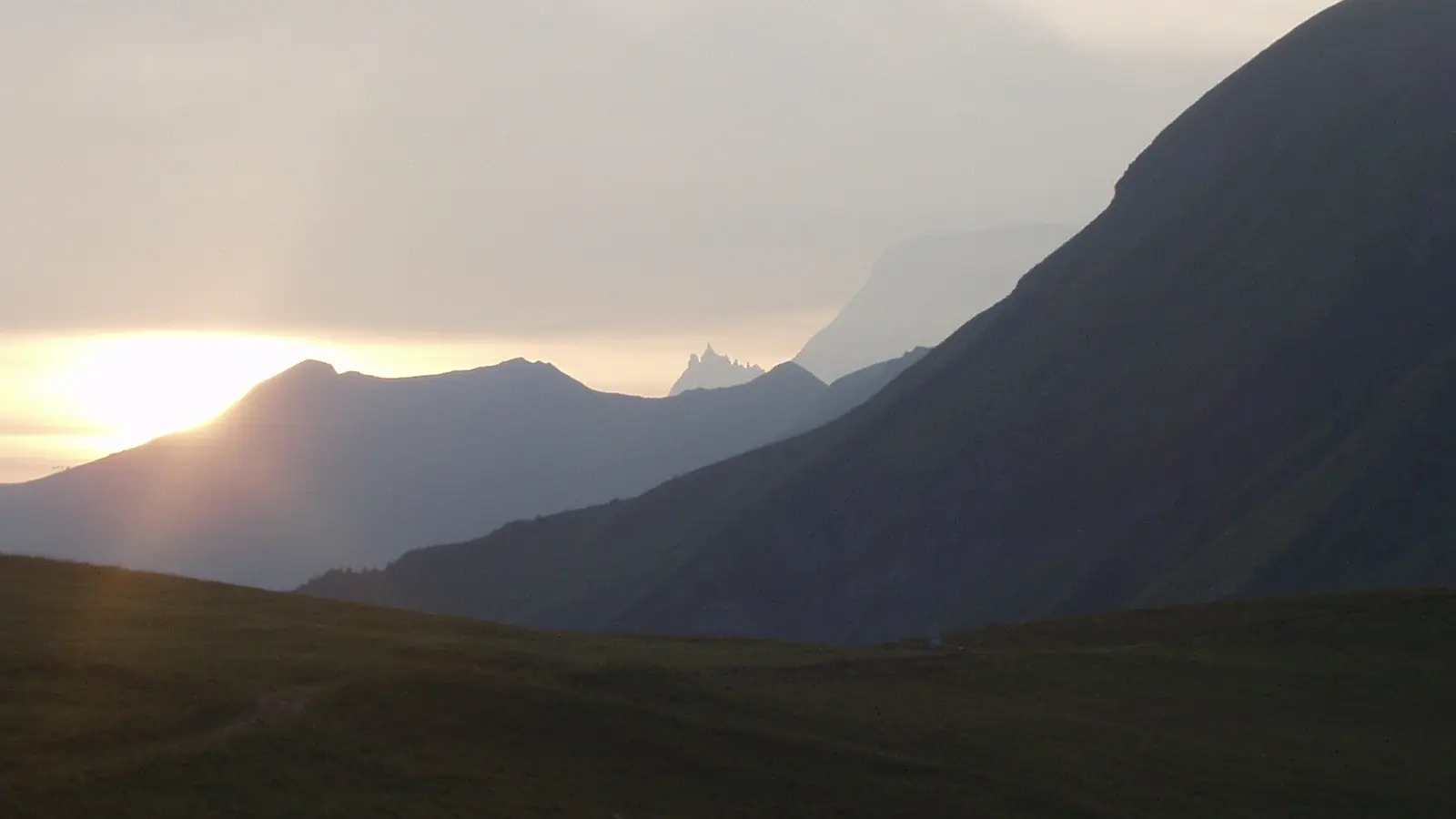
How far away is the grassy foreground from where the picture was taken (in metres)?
46.3

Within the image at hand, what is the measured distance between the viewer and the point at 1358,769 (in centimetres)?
5831

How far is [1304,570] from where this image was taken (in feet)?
619

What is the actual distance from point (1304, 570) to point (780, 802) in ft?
510

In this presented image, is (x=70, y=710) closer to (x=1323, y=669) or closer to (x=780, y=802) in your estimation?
(x=780, y=802)

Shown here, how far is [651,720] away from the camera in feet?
182

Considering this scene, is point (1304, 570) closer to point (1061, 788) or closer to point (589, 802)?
point (1061, 788)

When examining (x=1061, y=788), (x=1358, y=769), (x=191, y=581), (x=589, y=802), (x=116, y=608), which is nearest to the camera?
(x=589, y=802)

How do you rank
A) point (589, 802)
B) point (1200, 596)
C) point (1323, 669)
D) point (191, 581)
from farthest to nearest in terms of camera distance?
point (1200, 596)
point (191, 581)
point (1323, 669)
point (589, 802)

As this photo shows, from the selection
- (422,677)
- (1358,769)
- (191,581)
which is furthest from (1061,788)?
(191,581)

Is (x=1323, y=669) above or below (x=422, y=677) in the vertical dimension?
below

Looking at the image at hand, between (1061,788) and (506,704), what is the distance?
19.9m

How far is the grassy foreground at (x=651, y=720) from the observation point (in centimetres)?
4631

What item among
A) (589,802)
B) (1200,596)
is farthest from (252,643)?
(1200,596)

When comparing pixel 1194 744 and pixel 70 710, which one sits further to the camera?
pixel 1194 744
